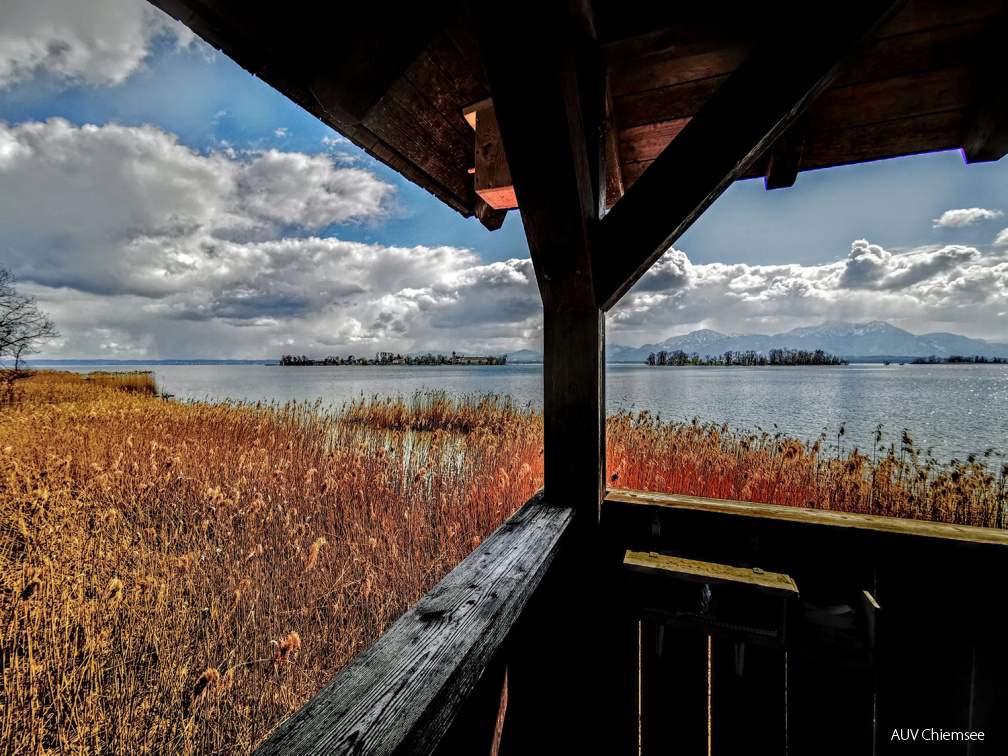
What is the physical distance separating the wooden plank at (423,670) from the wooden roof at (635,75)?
1010mm

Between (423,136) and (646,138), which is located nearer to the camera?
(423,136)

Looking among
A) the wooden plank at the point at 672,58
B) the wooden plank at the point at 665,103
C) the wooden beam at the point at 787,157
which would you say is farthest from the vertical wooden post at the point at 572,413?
the wooden beam at the point at 787,157

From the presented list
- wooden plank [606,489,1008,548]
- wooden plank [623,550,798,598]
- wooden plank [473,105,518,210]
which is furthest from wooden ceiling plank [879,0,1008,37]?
wooden plank [623,550,798,598]

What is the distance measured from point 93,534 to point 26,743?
1996 millimetres

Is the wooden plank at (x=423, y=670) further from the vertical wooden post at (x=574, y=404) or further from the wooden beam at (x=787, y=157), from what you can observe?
the wooden beam at (x=787, y=157)

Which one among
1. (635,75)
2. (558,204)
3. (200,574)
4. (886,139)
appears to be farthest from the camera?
(200,574)

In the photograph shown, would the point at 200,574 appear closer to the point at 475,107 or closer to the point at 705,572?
the point at 705,572

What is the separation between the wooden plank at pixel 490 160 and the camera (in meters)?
1.46

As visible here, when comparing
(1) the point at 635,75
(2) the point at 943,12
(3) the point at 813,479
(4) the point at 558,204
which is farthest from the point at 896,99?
(3) the point at 813,479

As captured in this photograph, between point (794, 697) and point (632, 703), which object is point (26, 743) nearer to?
point (632, 703)

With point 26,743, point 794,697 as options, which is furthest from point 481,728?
point 26,743

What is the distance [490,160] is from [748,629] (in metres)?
1.72

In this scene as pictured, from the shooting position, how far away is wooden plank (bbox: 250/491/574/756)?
511 mm

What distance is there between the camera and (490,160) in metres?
1.48
